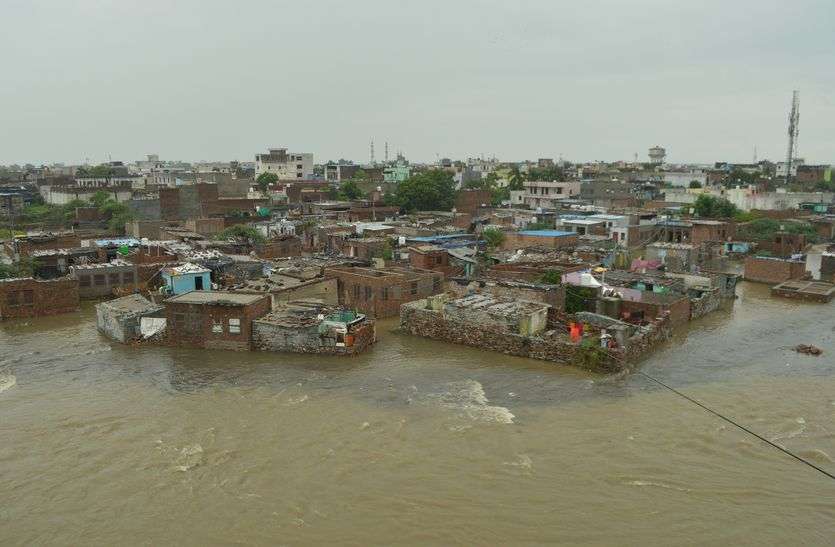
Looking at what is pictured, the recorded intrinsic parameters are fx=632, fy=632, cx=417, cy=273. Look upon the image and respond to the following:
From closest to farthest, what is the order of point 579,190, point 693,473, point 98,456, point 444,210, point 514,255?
point 693,473 < point 98,456 < point 514,255 < point 444,210 < point 579,190

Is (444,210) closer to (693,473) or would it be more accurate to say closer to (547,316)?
(547,316)

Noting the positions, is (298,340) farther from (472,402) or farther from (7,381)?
(7,381)

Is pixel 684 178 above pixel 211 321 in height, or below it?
above

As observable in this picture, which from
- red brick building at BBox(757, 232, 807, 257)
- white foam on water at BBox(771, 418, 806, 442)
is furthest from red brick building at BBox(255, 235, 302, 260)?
red brick building at BBox(757, 232, 807, 257)

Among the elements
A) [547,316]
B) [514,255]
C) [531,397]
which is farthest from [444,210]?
[531,397]

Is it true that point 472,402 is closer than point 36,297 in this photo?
Yes

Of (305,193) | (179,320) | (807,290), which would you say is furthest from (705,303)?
(305,193)
